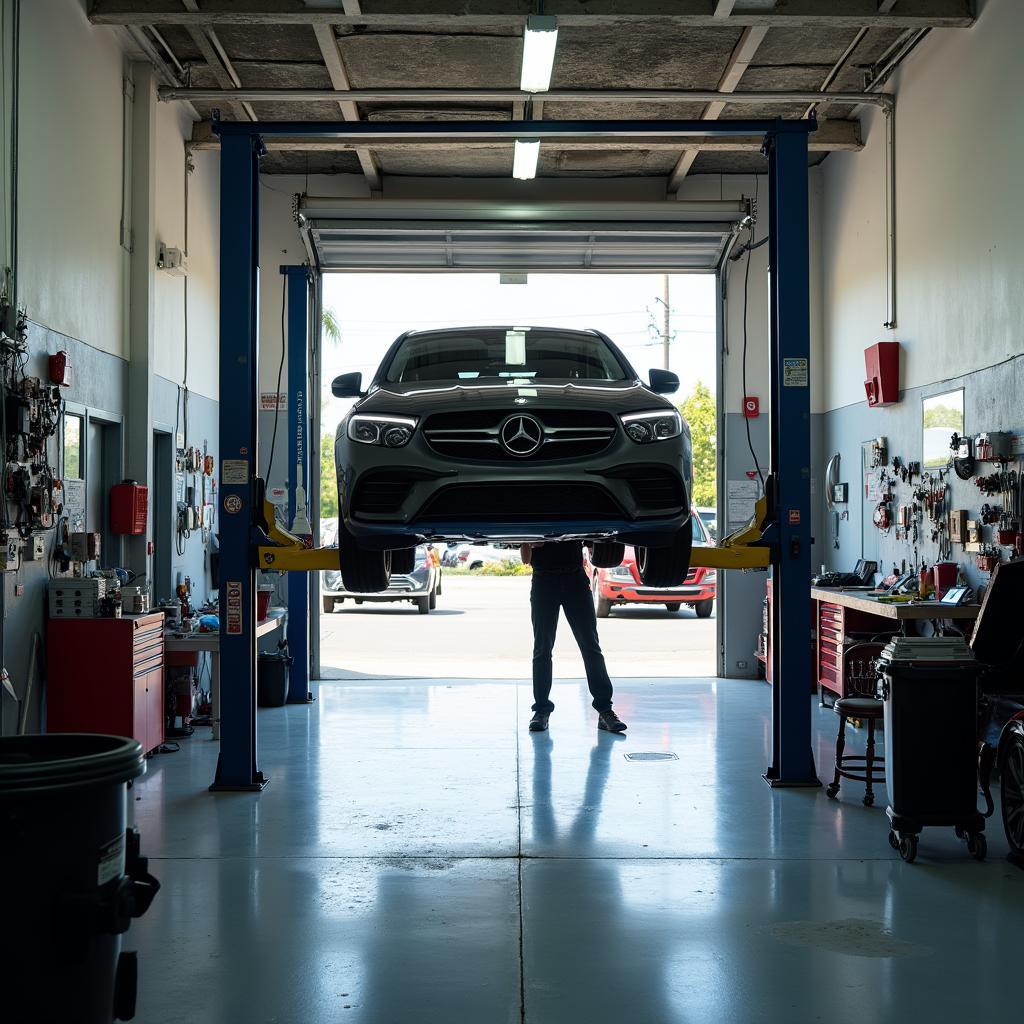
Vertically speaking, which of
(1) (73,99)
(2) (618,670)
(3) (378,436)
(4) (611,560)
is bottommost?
(2) (618,670)

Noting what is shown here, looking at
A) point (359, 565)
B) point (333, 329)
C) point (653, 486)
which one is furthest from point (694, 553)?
point (333, 329)

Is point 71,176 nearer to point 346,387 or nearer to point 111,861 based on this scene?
point 346,387

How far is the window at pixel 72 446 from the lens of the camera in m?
6.20

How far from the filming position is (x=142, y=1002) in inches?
121

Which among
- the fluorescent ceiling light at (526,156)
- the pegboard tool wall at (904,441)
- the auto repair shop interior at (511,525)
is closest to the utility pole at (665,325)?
the auto repair shop interior at (511,525)

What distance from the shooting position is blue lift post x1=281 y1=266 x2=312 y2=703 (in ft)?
27.2

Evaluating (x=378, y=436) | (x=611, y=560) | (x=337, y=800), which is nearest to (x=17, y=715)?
(x=337, y=800)

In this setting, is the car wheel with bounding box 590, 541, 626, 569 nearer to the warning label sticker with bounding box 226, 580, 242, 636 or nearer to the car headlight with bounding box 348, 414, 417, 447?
the warning label sticker with bounding box 226, 580, 242, 636

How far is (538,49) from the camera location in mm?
5980

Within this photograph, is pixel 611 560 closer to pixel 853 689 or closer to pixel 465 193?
pixel 853 689

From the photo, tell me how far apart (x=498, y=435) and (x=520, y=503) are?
0.28 metres

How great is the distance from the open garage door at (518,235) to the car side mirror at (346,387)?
3.69m

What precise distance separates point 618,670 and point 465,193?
4612mm

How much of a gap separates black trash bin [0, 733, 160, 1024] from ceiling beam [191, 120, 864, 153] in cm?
664
